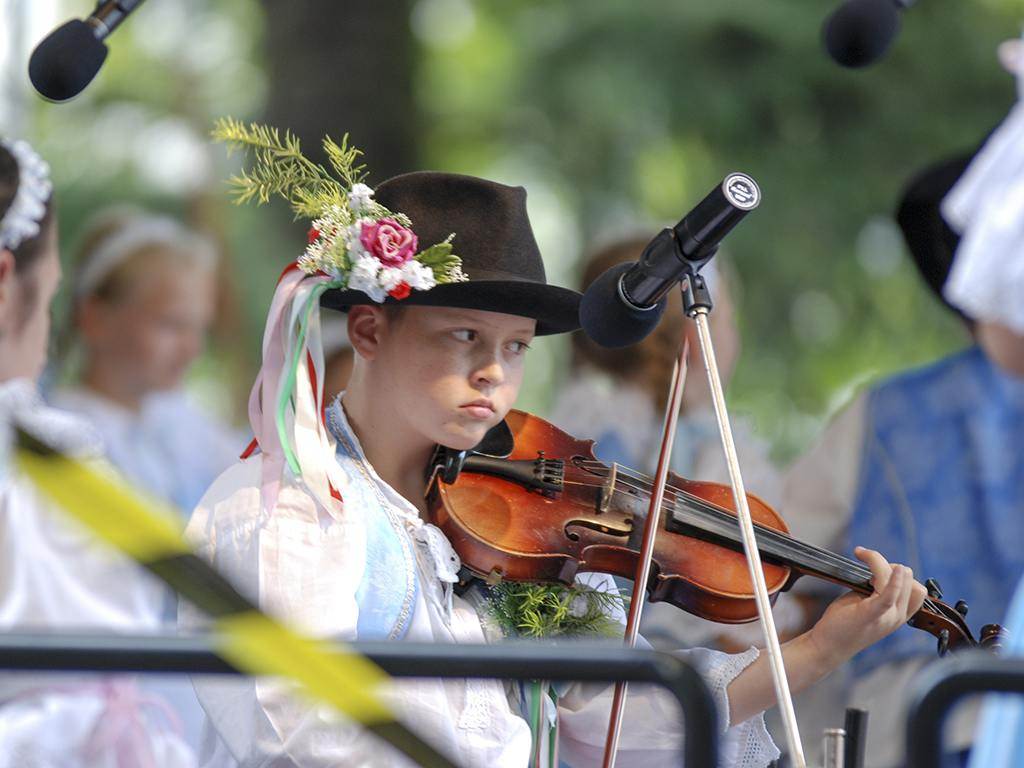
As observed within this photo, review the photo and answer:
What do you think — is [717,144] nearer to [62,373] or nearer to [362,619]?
[62,373]

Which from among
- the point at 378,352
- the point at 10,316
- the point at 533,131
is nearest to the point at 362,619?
the point at 378,352

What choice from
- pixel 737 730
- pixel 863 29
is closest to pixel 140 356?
pixel 737 730

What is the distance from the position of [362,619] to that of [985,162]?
1326mm

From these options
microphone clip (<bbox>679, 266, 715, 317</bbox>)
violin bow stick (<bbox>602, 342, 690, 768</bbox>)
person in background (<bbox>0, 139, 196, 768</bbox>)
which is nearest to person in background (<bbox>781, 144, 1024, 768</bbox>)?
violin bow stick (<bbox>602, 342, 690, 768</bbox>)

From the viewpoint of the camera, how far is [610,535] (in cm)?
286

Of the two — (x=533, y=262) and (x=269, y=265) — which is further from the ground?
(x=269, y=265)

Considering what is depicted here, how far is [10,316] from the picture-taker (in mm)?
3357

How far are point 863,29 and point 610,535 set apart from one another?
930mm

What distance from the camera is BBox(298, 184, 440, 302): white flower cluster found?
8.80 feet

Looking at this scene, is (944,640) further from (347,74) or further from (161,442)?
(347,74)

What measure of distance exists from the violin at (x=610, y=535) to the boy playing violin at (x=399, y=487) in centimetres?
6

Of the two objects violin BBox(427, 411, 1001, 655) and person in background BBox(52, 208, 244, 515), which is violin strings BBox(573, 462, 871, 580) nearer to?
violin BBox(427, 411, 1001, 655)

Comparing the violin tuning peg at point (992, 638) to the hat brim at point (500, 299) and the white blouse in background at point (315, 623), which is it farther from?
the hat brim at point (500, 299)

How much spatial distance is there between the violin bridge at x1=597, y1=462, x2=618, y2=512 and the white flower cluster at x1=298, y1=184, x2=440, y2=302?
444mm
